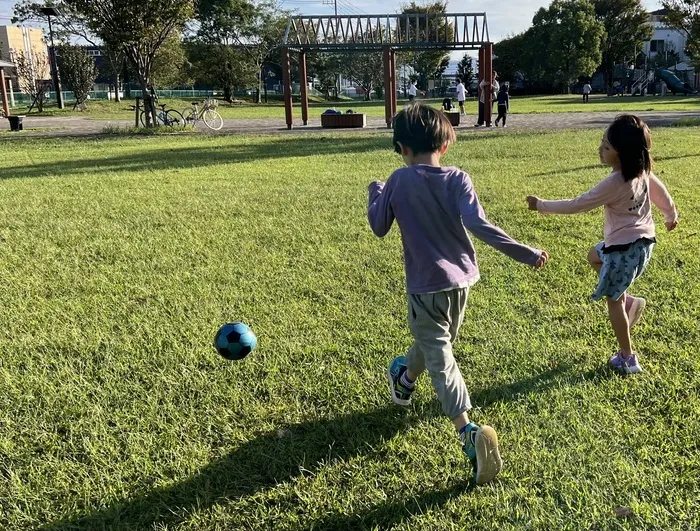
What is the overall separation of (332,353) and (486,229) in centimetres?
151

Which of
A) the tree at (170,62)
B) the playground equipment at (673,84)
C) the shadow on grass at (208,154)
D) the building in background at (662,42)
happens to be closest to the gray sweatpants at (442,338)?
the shadow on grass at (208,154)

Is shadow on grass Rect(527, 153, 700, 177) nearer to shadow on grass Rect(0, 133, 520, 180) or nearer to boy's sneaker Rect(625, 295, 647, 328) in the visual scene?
shadow on grass Rect(0, 133, 520, 180)

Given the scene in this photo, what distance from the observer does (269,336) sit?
374 centimetres

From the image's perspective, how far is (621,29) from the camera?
60312mm

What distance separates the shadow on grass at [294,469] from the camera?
220cm

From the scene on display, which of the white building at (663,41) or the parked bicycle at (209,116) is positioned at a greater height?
the white building at (663,41)

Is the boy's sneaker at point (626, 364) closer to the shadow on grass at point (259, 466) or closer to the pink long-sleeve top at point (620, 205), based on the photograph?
the pink long-sleeve top at point (620, 205)

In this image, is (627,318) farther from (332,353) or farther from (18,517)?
(18,517)

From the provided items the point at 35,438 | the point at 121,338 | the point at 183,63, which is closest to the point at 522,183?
the point at 121,338

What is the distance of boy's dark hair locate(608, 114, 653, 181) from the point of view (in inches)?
113

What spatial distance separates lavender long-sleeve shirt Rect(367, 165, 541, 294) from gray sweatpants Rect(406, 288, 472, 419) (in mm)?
61

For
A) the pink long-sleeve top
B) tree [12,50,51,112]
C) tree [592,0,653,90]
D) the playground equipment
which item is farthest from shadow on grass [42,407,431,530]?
tree [592,0,653,90]

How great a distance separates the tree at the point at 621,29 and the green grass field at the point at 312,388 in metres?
62.0

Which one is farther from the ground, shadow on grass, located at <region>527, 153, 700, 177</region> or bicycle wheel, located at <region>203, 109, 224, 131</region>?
bicycle wheel, located at <region>203, 109, 224, 131</region>
